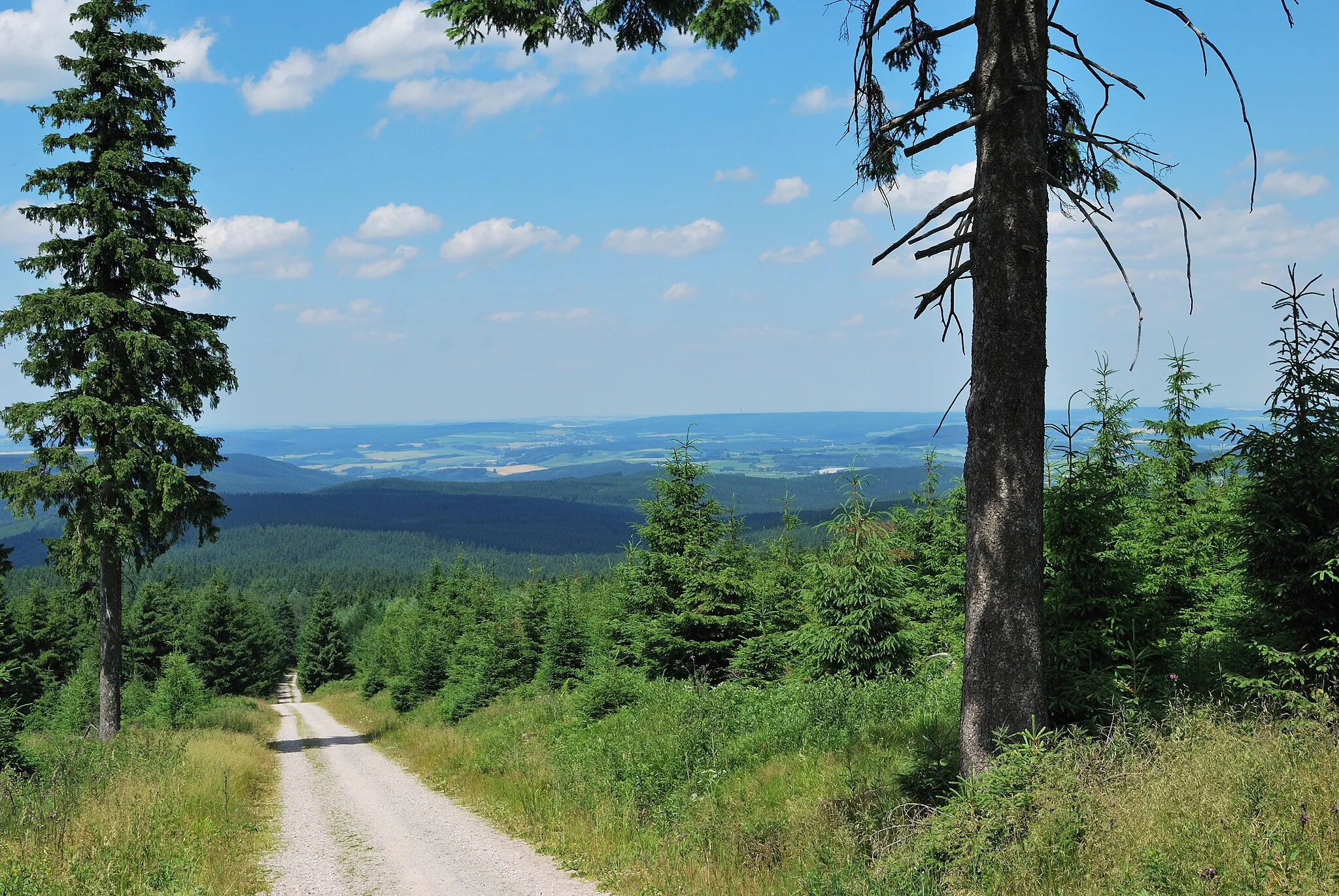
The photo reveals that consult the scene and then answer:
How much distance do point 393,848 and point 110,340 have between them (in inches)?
513

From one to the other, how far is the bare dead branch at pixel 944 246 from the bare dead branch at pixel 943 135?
0.72 meters

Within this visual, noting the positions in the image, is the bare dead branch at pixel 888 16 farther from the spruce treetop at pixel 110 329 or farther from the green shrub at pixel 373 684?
the green shrub at pixel 373 684

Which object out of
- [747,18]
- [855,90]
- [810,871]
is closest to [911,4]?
[855,90]

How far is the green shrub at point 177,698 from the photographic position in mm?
23000

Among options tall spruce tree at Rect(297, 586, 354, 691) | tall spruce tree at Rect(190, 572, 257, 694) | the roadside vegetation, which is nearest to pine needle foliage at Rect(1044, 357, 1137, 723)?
the roadside vegetation

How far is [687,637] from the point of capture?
16.9 meters

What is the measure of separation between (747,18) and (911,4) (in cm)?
133

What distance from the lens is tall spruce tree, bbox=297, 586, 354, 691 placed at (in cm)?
6938

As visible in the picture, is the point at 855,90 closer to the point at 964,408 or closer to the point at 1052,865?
the point at 964,408

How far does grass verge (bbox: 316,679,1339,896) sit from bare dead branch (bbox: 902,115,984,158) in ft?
14.1

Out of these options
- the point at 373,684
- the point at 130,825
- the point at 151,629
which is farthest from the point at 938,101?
the point at 151,629

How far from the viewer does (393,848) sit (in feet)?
31.8

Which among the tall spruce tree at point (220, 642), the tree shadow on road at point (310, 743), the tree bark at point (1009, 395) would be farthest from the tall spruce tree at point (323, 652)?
the tree bark at point (1009, 395)

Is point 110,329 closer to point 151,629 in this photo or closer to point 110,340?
point 110,340
